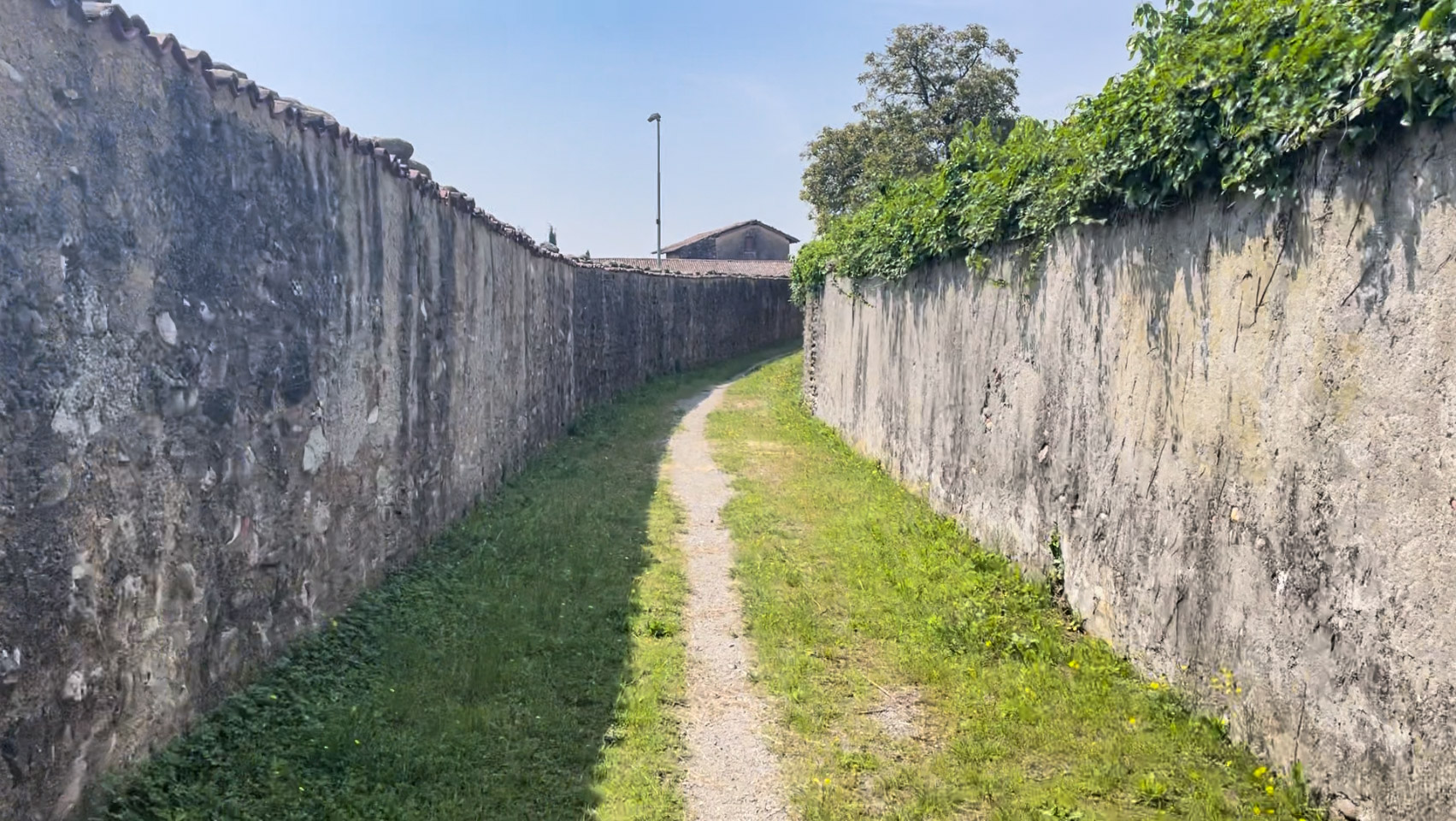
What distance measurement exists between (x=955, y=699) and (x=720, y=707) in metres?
1.17

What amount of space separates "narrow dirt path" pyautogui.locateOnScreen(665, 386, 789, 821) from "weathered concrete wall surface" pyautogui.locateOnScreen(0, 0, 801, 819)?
203cm

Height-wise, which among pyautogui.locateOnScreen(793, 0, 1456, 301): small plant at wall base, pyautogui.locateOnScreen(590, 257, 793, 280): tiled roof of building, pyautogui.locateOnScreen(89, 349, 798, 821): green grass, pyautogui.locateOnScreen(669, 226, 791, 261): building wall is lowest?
pyautogui.locateOnScreen(89, 349, 798, 821): green grass

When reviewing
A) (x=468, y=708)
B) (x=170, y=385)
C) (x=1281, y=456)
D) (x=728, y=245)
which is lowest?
(x=468, y=708)

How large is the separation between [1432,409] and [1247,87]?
64.0 inches

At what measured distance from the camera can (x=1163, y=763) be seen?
4.01 m

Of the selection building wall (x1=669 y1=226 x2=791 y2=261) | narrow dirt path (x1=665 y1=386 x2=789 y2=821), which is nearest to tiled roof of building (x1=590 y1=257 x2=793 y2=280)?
building wall (x1=669 y1=226 x2=791 y2=261)

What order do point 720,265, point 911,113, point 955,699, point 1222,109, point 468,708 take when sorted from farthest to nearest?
point 720,265 → point 911,113 → point 955,699 → point 468,708 → point 1222,109

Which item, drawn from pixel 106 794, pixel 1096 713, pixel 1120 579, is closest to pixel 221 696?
pixel 106 794

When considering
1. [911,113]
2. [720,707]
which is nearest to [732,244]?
[911,113]

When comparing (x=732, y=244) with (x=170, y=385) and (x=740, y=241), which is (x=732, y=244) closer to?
(x=740, y=241)

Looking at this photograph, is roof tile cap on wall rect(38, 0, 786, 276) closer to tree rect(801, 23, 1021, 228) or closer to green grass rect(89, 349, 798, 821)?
green grass rect(89, 349, 798, 821)

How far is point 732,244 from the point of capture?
56.3 m

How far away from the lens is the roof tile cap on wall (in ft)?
10.8

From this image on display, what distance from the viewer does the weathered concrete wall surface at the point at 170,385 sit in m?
2.96
